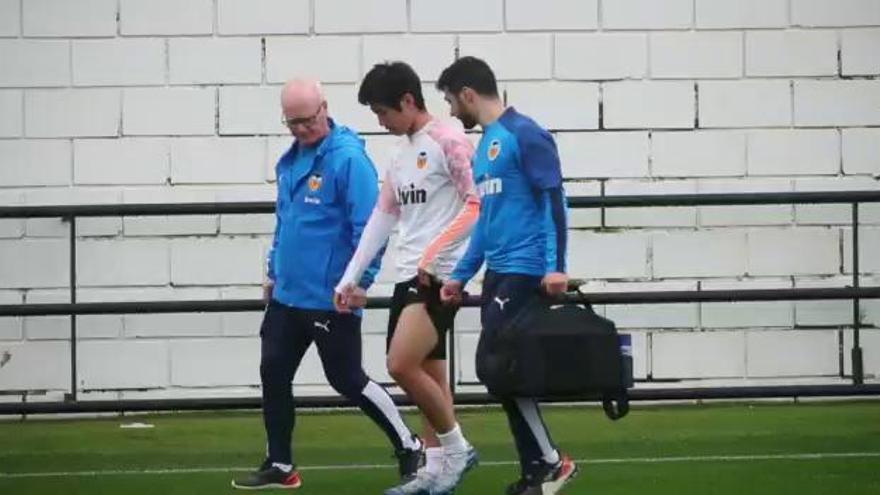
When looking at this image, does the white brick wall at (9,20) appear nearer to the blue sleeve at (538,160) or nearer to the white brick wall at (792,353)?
the white brick wall at (792,353)

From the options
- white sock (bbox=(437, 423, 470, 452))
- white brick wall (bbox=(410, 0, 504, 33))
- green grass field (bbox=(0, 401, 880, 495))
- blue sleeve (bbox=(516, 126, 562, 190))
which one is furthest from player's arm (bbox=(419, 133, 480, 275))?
white brick wall (bbox=(410, 0, 504, 33))

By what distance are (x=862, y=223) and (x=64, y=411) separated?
162 inches

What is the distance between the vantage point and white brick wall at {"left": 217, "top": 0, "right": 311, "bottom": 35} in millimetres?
11383

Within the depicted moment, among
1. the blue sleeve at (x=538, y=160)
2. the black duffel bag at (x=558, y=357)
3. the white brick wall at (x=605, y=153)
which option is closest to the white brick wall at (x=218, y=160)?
the white brick wall at (x=605, y=153)

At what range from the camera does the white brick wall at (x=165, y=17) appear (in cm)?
1137

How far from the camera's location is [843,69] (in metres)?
11.5

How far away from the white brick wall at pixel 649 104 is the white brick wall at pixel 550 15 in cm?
36

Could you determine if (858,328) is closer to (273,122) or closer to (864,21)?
(864,21)

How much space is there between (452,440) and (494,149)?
111 centimetres

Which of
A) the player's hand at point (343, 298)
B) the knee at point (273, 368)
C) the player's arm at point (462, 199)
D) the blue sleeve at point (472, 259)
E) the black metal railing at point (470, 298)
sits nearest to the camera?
the blue sleeve at point (472, 259)

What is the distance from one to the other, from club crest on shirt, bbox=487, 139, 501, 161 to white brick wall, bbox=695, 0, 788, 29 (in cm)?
405

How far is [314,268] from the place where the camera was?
8430 mm

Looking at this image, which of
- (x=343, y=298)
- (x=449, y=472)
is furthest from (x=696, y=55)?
(x=449, y=472)

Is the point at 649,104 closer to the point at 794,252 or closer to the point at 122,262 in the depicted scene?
the point at 794,252
